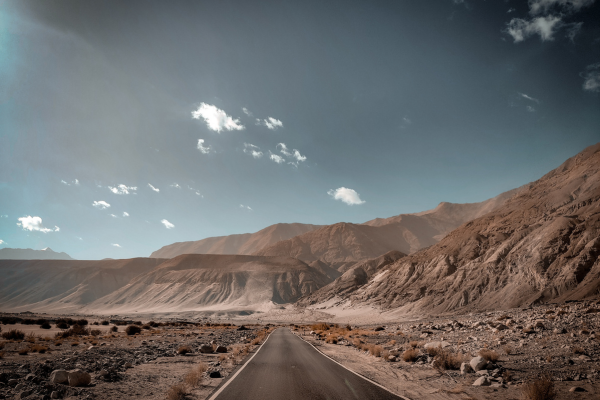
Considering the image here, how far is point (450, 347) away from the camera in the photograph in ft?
54.7

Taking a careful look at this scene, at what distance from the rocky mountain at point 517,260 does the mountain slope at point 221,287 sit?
51990mm

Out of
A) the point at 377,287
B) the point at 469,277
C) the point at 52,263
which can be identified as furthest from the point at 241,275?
the point at 52,263

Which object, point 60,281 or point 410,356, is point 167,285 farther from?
point 410,356

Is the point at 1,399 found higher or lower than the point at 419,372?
higher

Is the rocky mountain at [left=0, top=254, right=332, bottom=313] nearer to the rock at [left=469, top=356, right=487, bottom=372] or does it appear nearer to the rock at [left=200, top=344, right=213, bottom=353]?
the rock at [left=200, top=344, right=213, bottom=353]

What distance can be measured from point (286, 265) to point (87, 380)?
5340 inches

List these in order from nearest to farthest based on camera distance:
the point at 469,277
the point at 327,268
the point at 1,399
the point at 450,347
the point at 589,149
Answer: the point at 1,399 < the point at 450,347 < the point at 469,277 < the point at 589,149 < the point at 327,268

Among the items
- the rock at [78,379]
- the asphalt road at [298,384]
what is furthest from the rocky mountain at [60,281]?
the asphalt road at [298,384]

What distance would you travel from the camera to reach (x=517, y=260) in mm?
50625

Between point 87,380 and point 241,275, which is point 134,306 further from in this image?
point 87,380

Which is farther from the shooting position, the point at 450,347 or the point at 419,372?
the point at 450,347

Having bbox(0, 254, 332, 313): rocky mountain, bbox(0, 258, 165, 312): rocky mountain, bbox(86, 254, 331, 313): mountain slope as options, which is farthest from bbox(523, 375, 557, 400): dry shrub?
bbox(0, 258, 165, 312): rocky mountain

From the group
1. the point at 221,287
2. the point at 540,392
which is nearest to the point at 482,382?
the point at 540,392

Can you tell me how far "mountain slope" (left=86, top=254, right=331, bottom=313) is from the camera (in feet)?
380
